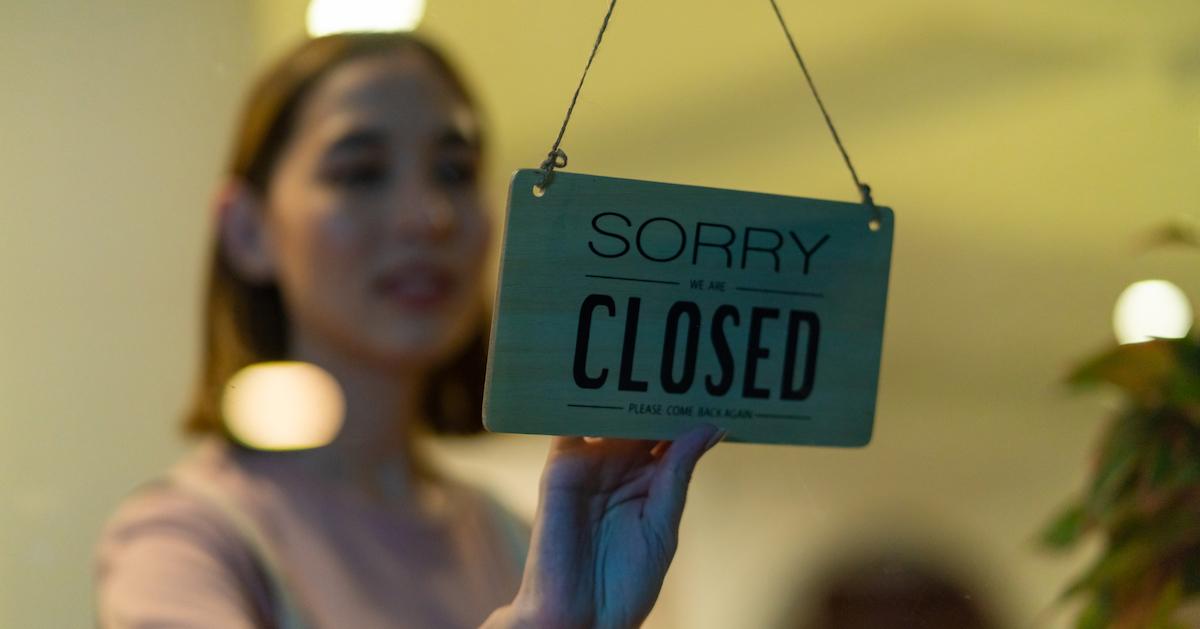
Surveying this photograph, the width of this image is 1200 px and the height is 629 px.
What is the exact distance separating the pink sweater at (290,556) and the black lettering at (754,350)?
26cm

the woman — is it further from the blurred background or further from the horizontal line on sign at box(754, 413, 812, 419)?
the horizontal line on sign at box(754, 413, 812, 419)

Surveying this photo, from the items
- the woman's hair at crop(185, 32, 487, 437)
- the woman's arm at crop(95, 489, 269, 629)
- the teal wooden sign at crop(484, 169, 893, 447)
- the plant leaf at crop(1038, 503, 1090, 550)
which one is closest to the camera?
the teal wooden sign at crop(484, 169, 893, 447)

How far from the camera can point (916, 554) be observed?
102 cm

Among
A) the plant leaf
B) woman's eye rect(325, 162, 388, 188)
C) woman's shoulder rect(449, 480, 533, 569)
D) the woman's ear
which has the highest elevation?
woman's eye rect(325, 162, 388, 188)

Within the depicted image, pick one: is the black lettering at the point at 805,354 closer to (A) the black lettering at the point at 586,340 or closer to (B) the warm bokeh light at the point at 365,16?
(A) the black lettering at the point at 586,340

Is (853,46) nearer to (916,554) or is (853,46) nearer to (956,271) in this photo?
(956,271)

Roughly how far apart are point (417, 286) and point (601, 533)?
0.28 m

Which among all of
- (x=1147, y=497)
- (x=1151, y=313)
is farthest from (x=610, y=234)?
(x=1151, y=313)

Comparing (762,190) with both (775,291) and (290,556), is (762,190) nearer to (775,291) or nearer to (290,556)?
(775,291)

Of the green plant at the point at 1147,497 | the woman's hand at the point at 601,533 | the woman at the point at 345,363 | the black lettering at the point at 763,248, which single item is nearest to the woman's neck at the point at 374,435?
the woman at the point at 345,363

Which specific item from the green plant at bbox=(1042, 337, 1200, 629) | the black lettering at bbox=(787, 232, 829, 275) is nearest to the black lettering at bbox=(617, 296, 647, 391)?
the black lettering at bbox=(787, 232, 829, 275)

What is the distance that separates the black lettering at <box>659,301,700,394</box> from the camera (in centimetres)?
65

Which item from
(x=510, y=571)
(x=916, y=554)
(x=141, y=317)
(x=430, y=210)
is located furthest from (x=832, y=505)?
(x=141, y=317)

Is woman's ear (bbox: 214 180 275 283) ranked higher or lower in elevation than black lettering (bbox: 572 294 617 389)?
higher
